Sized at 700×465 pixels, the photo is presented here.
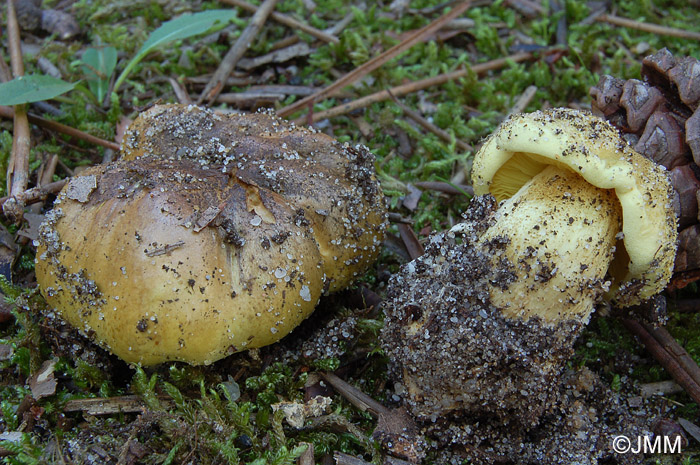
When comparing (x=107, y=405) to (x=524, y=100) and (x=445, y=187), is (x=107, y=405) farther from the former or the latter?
(x=524, y=100)

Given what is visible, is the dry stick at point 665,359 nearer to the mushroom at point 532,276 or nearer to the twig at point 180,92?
the mushroom at point 532,276

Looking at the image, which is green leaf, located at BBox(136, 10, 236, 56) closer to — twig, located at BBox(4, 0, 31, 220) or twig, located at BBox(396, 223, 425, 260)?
twig, located at BBox(4, 0, 31, 220)

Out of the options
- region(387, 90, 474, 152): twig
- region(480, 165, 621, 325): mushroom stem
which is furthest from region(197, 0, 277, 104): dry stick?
region(480, 165, 621, 325): mushroom stem

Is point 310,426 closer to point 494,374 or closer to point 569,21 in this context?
point 494,374

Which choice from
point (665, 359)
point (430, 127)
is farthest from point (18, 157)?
point (665, 359)

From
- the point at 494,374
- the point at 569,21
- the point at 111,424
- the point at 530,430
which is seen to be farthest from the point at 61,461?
the point at 569,21

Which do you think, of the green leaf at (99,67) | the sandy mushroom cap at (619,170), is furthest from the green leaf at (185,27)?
the sandy mushroom cap at (619,170)

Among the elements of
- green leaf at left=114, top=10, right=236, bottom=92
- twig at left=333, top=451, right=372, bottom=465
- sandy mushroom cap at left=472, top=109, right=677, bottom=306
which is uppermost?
sandy mushroom cap at left=472, top=109, right=677, bottom=306
